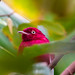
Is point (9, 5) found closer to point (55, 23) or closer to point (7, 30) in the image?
point (7, 30)

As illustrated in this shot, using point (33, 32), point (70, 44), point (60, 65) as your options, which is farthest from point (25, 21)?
point (70, 44)

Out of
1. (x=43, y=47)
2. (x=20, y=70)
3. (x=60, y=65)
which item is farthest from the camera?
(x=60, y=65)

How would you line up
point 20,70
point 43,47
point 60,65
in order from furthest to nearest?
point 60,65, point 20,70, point 43,47

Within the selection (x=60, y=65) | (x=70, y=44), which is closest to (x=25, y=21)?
(x=60, y=65)

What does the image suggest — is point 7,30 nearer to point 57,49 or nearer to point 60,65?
point 60,65

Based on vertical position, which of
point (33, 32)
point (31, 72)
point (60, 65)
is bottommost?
point (31, 72)

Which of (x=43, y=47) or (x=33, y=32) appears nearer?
(x=43, y=47)

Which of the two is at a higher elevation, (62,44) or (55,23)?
(55,23)
